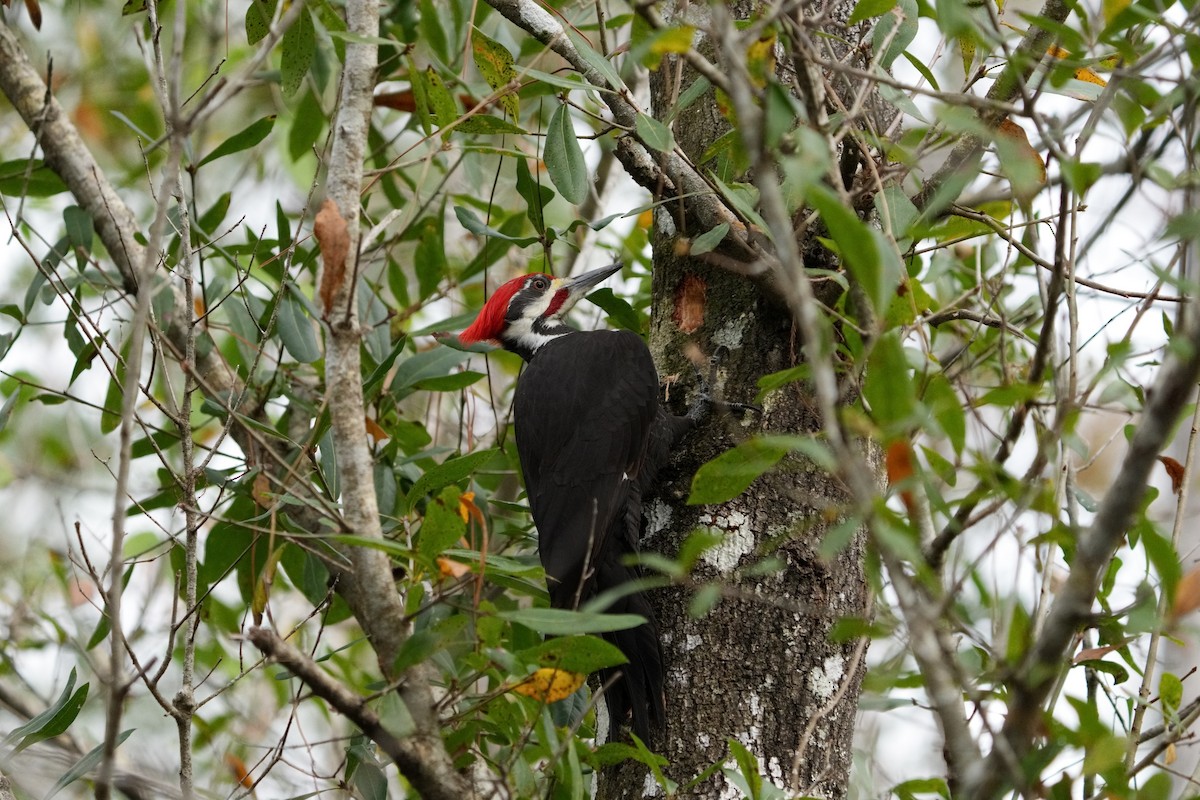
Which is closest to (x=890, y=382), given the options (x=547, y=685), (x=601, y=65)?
(x=547, y=685)

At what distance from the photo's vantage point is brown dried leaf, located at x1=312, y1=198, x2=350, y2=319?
1.91 meters

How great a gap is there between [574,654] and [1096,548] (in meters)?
0.93

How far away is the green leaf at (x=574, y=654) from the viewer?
196cm

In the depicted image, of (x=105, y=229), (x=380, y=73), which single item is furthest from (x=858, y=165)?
(x=105, y=229)

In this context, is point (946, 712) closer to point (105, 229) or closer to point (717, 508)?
point (717, 508)

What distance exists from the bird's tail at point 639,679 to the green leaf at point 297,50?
1.57m

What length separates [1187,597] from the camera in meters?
1.46

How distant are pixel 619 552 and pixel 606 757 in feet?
2.71

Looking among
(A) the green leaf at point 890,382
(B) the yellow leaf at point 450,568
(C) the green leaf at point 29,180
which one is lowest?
(B) the yellow leaf at point 450,568

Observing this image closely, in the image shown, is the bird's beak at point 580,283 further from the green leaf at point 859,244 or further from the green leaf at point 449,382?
the green leaf at point 859,244

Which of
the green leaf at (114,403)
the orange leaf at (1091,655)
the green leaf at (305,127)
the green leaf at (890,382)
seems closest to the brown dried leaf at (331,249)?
the green leaf at (890,382)

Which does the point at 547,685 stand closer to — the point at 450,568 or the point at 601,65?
the point at 450,568

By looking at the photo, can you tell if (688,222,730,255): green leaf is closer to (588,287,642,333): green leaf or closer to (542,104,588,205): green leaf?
(542,104,588,205): green leaf

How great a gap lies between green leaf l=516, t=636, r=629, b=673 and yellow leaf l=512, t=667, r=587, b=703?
49 millimetres
